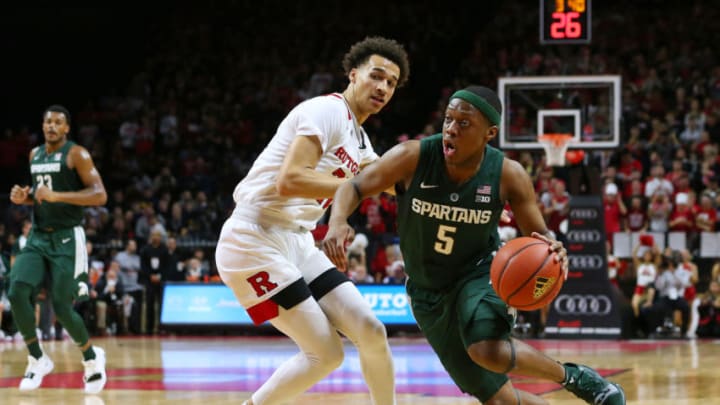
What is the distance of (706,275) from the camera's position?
1592 centimetres

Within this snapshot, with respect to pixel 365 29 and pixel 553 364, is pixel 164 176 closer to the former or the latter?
pixel 365 29

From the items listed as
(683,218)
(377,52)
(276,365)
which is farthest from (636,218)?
(377,52)

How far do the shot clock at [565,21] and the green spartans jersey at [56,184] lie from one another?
687 centimetres

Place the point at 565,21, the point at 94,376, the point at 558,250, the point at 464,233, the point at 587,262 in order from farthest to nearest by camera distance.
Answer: the point at 587,262 → the point at 565,21 → the point at 94,376 → the point at 464,233 → the point at 558,250

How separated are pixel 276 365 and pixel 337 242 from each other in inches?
251

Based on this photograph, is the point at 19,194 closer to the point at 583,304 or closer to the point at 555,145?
the point at 555,145

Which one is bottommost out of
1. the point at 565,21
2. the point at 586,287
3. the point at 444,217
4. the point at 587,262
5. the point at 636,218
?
the point at 586,287

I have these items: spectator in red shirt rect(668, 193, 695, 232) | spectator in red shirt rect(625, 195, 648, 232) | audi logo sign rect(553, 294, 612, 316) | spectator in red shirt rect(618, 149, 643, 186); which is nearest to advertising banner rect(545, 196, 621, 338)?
audi logo sign rect(553, 294, 612, 316)

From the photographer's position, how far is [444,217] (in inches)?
190

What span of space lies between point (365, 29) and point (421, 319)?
19.9m

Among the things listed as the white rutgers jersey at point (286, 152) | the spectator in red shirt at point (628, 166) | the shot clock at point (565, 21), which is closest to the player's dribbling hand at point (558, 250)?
the white rutgers jersey at point (286, 152)

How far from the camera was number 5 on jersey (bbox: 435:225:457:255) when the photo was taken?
15.9ft

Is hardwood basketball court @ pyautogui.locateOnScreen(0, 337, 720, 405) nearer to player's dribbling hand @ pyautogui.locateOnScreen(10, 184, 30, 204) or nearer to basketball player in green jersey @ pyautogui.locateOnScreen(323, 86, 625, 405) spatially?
player's dribbling hand @ pyautogui.locateOnScreen(10, 184, 30, 204)

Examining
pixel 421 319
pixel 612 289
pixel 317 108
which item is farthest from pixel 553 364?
pixel 612 289
